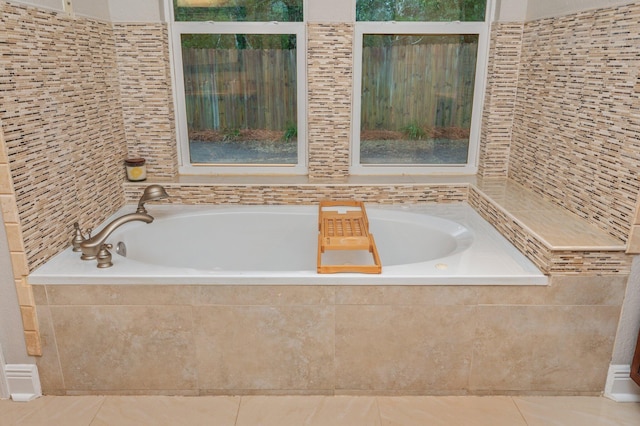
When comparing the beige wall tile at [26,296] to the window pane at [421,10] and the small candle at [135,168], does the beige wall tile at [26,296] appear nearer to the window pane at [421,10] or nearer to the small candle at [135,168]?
the small candle at [135,168]

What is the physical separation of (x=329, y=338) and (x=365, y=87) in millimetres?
1645

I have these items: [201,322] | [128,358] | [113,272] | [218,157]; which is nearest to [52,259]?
[113,272]

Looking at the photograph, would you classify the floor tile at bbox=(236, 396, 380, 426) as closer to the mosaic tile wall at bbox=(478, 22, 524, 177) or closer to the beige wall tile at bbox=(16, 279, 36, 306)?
the beige wall tile at bbox=(16, 279, 36, 306)

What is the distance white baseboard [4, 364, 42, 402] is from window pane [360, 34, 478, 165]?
2.06 m

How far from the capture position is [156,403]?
1.90 meters

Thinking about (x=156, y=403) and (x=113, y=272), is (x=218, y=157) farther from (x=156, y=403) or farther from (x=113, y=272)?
(x=156, y=403)

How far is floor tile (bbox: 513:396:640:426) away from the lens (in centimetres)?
179

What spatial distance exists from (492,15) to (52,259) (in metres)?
2.65

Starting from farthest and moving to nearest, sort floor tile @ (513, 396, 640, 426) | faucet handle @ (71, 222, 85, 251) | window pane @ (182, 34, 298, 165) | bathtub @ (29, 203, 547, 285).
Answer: window pane @ (182, 34, 298, 165), bathtub @ (29, 203, 547, 285), faucet handle @ (71, 222, 85, 251), floor tile @ (513, 396, 640, 426)

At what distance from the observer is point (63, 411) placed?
73.0 inches

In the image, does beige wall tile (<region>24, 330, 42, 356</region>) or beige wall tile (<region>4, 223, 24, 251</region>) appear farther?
beige wall tile (<region>24, 330, 42, 356</region>)

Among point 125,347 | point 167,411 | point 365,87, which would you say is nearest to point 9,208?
point 125,347

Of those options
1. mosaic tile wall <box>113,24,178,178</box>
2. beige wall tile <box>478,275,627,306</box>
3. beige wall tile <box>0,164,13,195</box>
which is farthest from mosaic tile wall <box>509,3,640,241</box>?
beige wall tile <box>0,164,13,195</box>

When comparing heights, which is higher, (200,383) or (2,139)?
(2,139)
